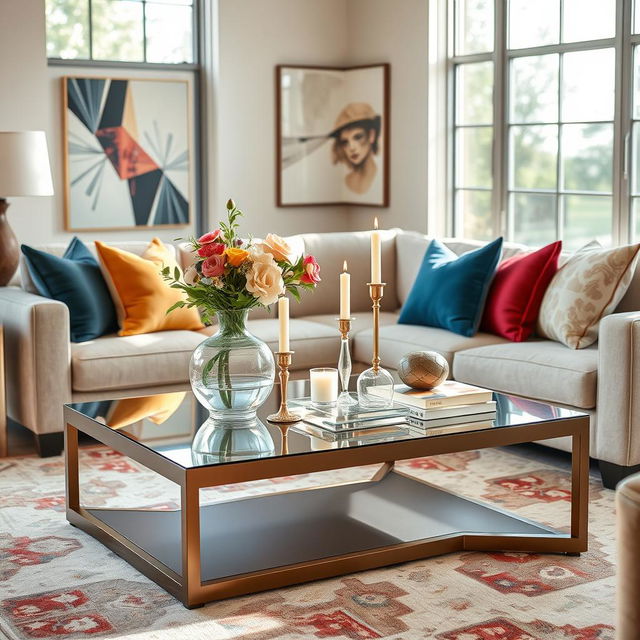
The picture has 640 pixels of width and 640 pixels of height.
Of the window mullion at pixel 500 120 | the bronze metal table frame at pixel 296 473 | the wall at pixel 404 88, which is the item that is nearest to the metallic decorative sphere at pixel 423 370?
the bronze metal table frame at pixel 296 473

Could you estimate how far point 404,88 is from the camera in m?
6.59

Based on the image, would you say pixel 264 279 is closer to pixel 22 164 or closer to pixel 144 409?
pixel 144 409

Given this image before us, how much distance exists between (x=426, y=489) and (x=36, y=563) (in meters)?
1.35

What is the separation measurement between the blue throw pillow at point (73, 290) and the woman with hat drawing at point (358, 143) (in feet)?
8.34

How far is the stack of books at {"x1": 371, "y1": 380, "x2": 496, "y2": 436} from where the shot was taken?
10.6 feet

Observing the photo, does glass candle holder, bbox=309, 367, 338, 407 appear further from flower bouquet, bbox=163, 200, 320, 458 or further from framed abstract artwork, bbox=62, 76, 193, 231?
framed abstract artwork, bbox=62, 76, 193, 231

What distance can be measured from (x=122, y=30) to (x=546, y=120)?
2.61 meters

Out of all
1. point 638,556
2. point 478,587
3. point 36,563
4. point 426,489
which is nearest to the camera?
point 638,556

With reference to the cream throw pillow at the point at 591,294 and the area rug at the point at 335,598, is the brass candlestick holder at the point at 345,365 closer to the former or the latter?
the area rug at the point at 335,598

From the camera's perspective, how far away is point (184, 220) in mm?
6801

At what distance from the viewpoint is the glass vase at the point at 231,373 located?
10.6 ft

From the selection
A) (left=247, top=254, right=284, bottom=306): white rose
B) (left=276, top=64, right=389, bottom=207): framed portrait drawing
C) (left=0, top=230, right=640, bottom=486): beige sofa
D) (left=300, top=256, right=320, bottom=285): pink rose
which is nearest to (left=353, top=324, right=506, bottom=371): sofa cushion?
(left=0, top=230, right=640, bottom=486): beige sofa

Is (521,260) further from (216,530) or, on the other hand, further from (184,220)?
(184,220)

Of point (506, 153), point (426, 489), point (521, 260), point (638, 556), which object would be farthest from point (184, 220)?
point (638, 556)
